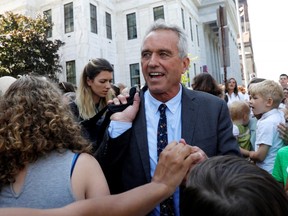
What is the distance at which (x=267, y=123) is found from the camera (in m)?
3.30

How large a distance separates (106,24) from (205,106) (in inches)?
1068

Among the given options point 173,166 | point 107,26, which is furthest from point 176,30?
point 107,26

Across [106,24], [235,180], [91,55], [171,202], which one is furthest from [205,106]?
[106,24]

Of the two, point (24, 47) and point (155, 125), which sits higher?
point (24, 47)

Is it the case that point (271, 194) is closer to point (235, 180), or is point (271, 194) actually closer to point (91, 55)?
point (235, 180)

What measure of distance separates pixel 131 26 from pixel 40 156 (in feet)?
95.0

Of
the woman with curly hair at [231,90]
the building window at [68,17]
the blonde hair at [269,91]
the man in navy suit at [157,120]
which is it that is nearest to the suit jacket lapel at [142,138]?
the man in navy suit at [157,120]

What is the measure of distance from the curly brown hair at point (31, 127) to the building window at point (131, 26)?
2824cm

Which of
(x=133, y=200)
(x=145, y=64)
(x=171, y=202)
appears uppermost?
(x=145, y=64)

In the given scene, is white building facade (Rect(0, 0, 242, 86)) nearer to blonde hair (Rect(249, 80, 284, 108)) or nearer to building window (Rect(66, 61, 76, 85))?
building window (Rect(66, 61, 76, 85))

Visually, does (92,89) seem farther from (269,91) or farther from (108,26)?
(108,26)

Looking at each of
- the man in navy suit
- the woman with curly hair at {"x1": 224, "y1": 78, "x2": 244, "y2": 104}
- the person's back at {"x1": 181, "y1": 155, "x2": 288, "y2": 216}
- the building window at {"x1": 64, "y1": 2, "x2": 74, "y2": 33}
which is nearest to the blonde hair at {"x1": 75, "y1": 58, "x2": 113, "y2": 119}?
the man in navy suit

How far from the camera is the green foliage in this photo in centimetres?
2089

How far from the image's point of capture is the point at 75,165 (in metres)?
1.55
